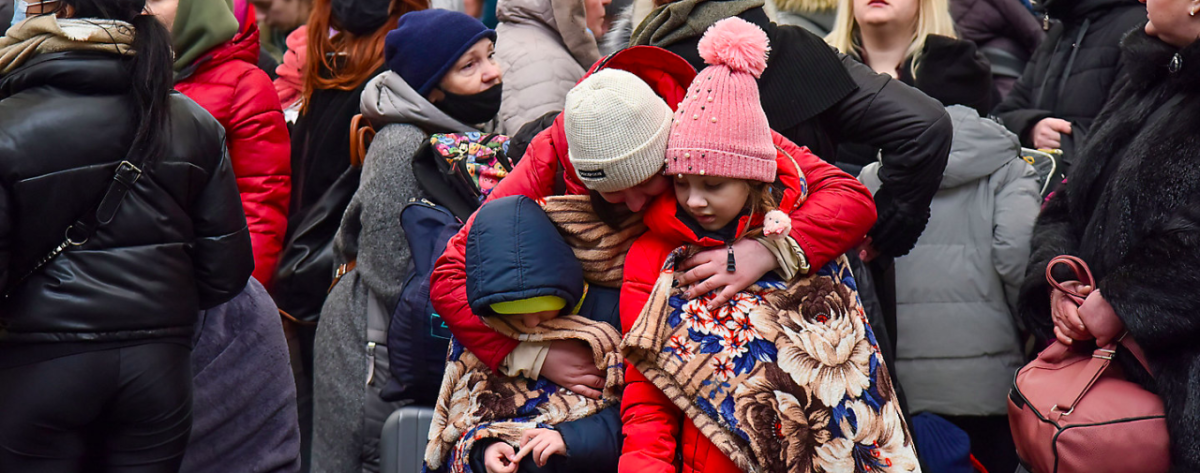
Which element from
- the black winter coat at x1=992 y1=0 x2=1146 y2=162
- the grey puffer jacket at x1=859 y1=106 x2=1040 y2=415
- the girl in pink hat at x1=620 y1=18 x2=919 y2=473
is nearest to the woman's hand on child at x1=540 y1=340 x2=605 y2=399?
the girl in pink hat at x1=620 y1=18 x2=919 y2=473

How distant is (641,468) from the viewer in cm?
235

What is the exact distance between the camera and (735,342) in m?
2.41

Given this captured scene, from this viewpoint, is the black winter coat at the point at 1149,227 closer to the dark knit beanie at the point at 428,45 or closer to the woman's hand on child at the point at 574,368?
the woman's hand on child at the point at 574,368

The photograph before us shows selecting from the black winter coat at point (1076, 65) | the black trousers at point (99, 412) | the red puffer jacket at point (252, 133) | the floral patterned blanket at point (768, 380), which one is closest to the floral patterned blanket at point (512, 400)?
the floral patterned blanket at point (768, 380)

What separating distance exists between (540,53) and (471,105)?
64cm

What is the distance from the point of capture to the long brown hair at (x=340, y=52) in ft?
14.3

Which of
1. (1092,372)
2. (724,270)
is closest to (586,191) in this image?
(724,270)

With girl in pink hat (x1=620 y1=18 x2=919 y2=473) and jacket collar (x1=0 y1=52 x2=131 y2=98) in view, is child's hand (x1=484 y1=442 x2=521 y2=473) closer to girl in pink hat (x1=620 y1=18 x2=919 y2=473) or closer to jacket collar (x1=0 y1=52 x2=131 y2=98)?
girl in pink hat (x1=620 y1=18 x2=919 y2=473)

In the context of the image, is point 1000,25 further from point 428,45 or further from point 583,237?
point 583,237

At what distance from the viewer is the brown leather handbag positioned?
8.71 ft

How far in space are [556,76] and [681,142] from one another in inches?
80.2

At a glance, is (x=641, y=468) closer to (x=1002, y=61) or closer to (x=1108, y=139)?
(x=1108, y=139)

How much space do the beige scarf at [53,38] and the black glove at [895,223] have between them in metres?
2.09

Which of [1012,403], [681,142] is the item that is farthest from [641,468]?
[1012,403]
